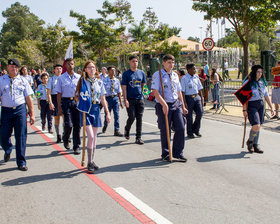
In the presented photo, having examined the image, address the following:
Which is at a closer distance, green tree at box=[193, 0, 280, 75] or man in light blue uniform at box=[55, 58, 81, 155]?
man in light blue uniform at box=[55, 58, 81, 155]

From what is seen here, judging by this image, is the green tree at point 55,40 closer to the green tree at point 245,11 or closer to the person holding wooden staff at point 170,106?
the green tree at point 245,11

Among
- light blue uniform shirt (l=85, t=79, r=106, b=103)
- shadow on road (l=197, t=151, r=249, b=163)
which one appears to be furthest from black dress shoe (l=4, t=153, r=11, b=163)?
shadow on road (l=197, t=151, r=249, b=163)

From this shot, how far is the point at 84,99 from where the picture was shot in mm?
5859

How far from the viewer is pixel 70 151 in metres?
7.71

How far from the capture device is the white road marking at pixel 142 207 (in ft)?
13.0

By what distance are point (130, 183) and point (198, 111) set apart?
4284 millimetres

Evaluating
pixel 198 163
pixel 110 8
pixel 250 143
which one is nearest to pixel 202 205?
pixel 198 163

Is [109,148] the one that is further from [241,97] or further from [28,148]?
[241,97]

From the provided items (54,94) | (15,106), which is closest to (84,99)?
(15,106)

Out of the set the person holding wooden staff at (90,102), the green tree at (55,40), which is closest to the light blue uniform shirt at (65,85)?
the person holding wooden staff at (90,102)

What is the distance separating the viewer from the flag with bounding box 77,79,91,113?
19.2ft

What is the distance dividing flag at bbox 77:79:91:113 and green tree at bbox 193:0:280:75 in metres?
16.3

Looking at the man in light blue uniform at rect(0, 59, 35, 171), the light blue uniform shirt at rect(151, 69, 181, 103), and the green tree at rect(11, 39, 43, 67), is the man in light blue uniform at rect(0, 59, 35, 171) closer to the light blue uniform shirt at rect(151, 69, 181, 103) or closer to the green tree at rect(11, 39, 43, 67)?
the light blue uniform shirt at rect(151, 69, 181, 103)

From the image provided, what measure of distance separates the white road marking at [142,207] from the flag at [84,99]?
5.05 feet
